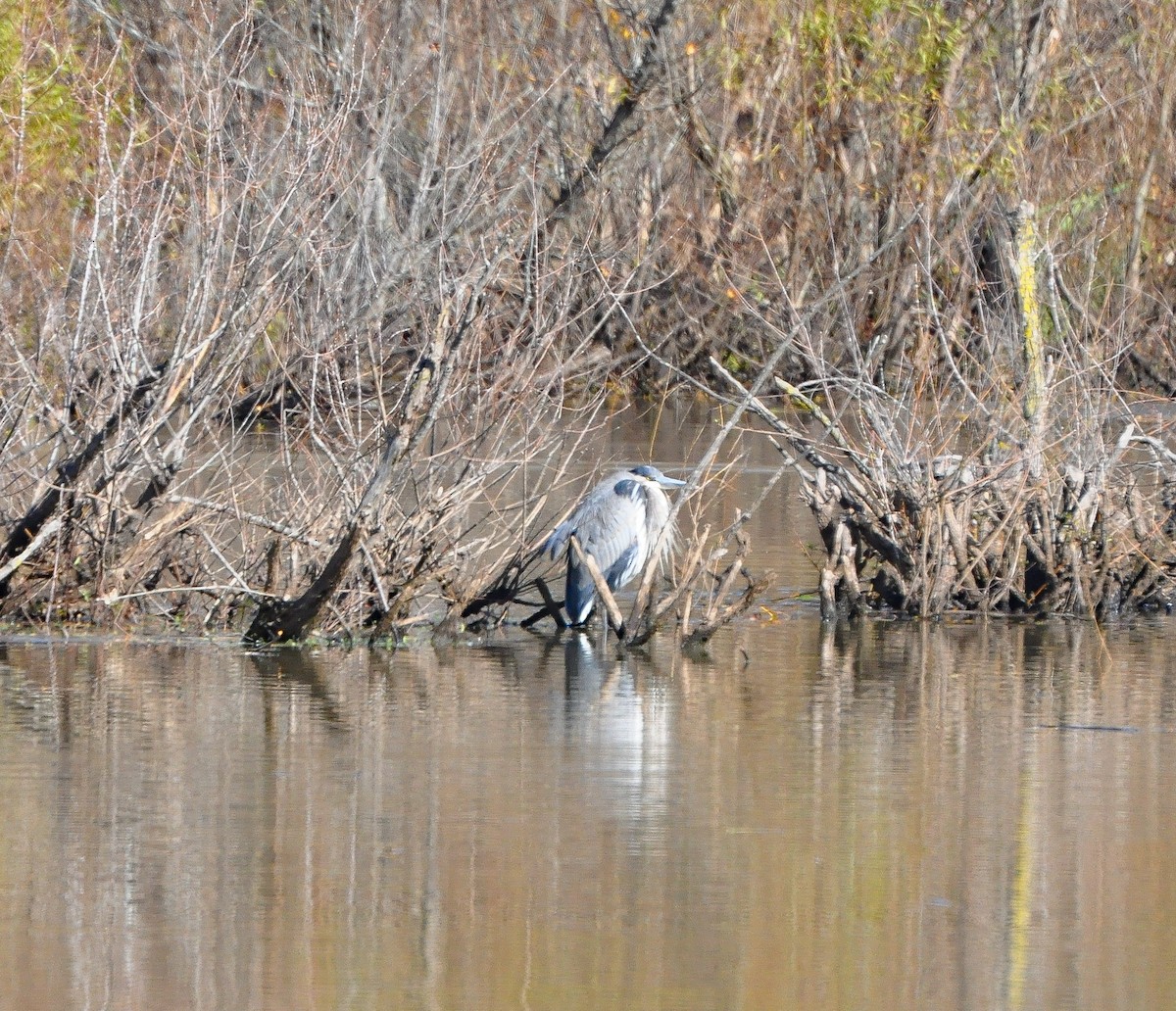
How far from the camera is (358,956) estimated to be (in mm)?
5289

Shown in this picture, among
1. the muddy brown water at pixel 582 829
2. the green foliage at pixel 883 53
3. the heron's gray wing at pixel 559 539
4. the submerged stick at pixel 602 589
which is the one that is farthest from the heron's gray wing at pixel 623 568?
the green foliage at pixel 883 53

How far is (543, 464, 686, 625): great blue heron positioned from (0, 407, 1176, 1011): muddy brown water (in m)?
1.09

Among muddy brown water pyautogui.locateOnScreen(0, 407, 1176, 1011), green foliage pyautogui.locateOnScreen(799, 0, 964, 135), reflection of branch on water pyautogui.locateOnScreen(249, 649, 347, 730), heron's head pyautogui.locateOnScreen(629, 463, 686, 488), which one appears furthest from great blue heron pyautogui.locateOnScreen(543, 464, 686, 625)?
green foliage pyautogui.locateOnScreen(799, 0, 964, 135)

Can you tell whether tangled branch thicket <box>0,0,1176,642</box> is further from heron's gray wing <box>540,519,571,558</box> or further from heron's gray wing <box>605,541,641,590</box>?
heron's gray wing <box>605,541,641,590</box>

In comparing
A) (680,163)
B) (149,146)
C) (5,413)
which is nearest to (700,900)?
(5,413)

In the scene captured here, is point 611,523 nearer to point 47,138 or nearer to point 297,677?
point 297,677

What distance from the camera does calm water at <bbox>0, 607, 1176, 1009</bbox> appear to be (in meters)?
5.20

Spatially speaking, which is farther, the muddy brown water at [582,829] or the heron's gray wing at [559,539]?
the heron's gray wing at [559,539]

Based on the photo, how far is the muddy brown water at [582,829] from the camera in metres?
5.20

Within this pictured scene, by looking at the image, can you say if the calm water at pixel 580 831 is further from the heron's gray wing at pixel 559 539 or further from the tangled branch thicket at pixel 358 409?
the heron's gray wing at pixel 559 539

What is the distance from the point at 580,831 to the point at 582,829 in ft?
0.08

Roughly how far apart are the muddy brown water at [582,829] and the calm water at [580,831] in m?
0.02

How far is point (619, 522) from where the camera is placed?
35.7 feet

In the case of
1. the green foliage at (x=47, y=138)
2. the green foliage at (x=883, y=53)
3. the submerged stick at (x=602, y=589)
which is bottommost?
the submerged stick at (x=602, y=589)
